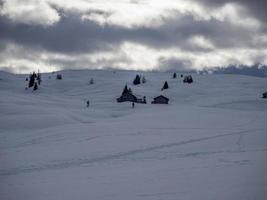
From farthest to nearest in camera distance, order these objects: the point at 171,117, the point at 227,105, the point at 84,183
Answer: the point at 227,105, the point at 171,117, the point at 84,183

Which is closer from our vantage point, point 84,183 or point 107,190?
point 107,190

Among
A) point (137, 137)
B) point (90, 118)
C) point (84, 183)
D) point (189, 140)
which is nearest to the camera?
point (84, 183)

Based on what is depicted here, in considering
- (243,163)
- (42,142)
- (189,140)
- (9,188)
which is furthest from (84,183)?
(42,142)

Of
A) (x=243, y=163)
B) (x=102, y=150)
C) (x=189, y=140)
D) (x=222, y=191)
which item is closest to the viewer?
(x=222, y=191)

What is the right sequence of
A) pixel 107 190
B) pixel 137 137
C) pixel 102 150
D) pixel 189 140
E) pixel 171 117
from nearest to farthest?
pixel 107 190
pixel 102 150
pixel 189 140
pixel 137 137
pixel 171 117

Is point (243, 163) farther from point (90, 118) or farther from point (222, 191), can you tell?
point (90, 118)

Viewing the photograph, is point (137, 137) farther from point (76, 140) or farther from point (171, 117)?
point (171, 117)

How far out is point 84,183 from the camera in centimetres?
1911

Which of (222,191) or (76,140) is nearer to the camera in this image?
(222,191)

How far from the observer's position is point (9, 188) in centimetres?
1936

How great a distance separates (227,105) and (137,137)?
53296mm

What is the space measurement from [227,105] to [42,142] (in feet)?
184

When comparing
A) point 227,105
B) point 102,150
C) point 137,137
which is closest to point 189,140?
point 137,137

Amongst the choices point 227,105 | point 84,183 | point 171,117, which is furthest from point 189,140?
point 227,105
